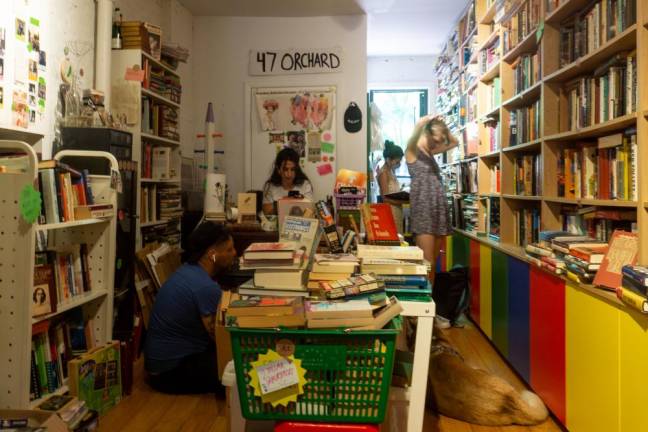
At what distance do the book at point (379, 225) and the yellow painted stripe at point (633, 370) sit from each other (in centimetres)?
87

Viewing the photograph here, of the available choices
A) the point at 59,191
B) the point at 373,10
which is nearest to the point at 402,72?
the point at 373,10

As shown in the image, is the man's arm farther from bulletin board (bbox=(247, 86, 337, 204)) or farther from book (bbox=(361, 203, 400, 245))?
bulletin board (bbox=(247, 86, 337, 204))

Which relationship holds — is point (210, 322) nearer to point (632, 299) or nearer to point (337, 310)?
point (337, 310)

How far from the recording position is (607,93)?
215cm

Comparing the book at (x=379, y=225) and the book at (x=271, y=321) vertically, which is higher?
the book at (x=379, y=225)

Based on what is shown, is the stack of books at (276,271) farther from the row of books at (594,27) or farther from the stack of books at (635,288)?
the row of books at (594,27)

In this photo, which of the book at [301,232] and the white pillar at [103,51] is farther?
the white pillar at [103,51]

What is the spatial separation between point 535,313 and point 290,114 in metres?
3.07

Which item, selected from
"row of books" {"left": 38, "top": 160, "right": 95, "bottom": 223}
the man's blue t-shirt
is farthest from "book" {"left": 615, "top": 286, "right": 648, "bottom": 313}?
"row of books" {"left": 38, "top": 160, "right": 95, "bottom": 223}

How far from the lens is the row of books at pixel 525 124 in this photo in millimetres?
2959

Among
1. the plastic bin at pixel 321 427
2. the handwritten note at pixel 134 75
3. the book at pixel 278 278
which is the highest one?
the handwritten note at pixel 134 75

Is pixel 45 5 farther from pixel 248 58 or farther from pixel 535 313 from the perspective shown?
pixel 535 313

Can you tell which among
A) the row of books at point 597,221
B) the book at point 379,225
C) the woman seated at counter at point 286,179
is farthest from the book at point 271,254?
the woman seated at counter at point 286,179

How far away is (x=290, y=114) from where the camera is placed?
4.87 m
